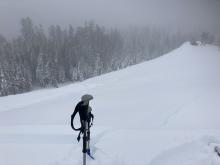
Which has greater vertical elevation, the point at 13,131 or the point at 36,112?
the point at 13,131

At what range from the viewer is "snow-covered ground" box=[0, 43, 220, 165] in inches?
286

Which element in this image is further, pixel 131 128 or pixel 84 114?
pixel 131 128

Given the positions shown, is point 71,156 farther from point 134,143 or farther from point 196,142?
point 196,142

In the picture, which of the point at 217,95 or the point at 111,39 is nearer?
the point at 217,95

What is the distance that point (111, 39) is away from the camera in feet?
294

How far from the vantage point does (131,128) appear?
9.91 m

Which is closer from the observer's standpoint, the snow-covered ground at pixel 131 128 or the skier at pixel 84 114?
the skier at pixel 84 114

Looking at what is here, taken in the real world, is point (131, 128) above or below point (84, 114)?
below

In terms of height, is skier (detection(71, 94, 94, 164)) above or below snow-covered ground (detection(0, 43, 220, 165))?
above

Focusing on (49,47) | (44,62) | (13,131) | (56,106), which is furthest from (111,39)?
(13,131)

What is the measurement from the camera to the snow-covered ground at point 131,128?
23.9 ft

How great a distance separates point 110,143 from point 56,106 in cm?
946

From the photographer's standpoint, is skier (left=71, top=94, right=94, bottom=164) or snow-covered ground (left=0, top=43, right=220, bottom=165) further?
snow-covered ground (left=0, top=43, right=220, bottom=165)

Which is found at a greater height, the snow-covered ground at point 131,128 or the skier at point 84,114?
the skier at point 84,114
